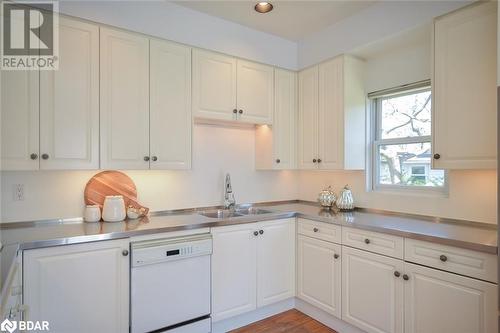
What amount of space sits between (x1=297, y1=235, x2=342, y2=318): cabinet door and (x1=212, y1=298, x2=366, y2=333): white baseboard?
9cm

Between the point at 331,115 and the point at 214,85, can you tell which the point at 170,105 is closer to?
the point at 214,85

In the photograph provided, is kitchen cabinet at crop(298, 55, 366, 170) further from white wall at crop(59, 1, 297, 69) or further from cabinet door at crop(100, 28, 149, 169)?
cabinet door at crop(100, 28, 149, 169)

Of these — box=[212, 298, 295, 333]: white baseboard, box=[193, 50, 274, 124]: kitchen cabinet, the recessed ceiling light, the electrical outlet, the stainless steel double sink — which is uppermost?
the recessed ceiling light

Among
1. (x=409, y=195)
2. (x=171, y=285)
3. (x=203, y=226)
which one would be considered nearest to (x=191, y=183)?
(x=203, y=226)

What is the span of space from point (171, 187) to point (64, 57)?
4.12 feet

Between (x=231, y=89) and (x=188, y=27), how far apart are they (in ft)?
2.01

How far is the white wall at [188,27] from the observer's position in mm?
2100

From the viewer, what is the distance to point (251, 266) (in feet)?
7.97

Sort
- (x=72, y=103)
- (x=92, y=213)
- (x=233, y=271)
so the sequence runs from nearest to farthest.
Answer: (x=72, y=103) < (x=92, y=213) < (x=233, y=271)

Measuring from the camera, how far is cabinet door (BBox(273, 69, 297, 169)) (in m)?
2.96

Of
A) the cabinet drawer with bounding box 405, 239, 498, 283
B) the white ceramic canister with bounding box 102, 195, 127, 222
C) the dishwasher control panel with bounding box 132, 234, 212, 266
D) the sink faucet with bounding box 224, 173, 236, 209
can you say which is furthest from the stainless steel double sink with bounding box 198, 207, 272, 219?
the cabinet drawer with bounding box 405, 239, 498, 283

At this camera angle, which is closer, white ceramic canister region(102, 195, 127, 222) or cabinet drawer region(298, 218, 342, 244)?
white ceramic canister region(102, 195, 127, 222)

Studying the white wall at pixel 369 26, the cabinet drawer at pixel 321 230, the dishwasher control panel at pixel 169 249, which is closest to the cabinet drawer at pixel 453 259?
the cabinet drawer at pixel 321 230

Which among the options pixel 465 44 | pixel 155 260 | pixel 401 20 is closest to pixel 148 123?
pixel 155 260
